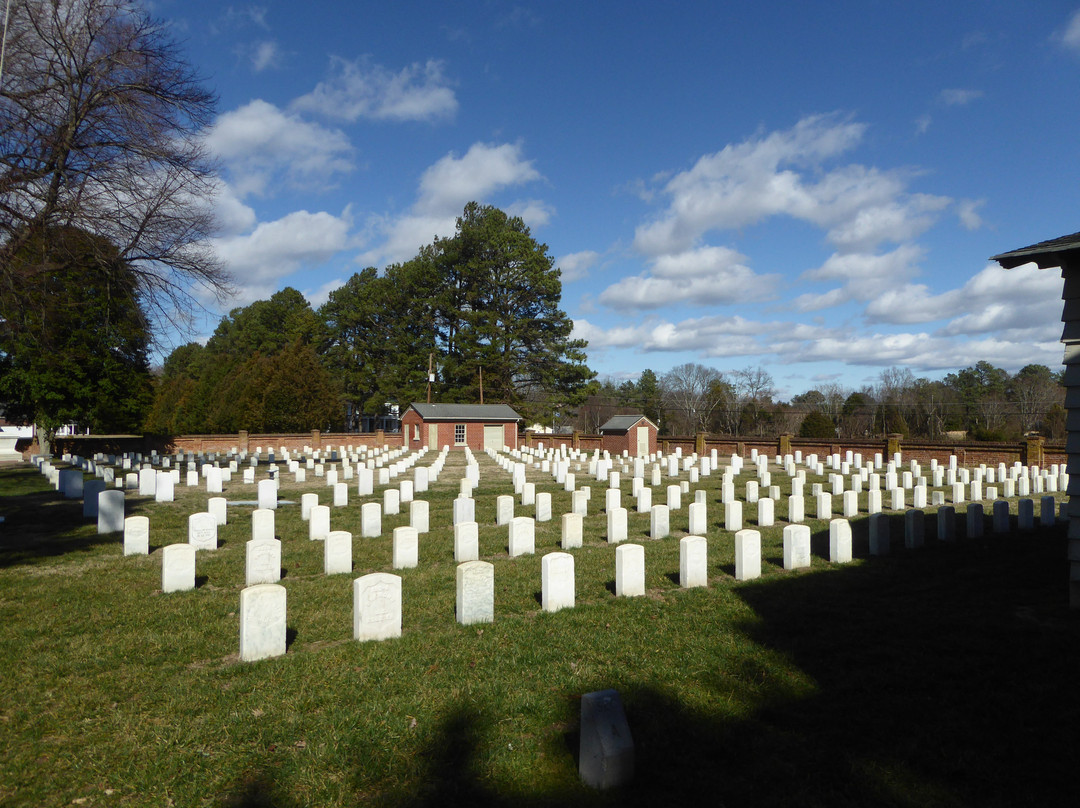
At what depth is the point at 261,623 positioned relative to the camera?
6047 millimetres

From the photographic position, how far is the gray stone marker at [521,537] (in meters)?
10.6

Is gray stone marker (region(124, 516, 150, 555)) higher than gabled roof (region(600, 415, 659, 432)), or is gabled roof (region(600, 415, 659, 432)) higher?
gabled roof (region(600, 415, 659, 432))

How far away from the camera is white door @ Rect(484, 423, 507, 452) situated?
153 ft

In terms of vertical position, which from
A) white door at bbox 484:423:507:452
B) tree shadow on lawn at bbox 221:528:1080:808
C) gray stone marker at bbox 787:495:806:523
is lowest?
tree shadow on lawn at bbox 221:528:1080:808

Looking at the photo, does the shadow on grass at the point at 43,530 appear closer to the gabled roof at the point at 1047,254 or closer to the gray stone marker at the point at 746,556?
the gray stone marker at the point at 746,556

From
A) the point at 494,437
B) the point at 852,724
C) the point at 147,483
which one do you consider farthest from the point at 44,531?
the point at 494,437

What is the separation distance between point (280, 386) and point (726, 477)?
131 feet

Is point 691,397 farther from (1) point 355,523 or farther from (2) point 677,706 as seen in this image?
(2) point 677,706

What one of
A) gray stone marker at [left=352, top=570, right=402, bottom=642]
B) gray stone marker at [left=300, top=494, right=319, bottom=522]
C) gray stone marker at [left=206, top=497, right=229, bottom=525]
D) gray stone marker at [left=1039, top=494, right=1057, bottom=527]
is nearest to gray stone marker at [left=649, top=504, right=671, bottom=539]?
gray stone marker at [left=352, top=570, right=402, bottom=642]

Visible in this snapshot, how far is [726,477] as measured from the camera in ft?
71.7

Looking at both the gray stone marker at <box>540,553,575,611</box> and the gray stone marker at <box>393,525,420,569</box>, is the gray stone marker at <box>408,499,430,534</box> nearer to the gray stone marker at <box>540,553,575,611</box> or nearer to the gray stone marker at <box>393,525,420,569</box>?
the gray stone marker at <box>393,525,420,569</box>

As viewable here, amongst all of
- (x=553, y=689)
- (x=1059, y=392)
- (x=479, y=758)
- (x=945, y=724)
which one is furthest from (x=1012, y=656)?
(x=1059, y=392)

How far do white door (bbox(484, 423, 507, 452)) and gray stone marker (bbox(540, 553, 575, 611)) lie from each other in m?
38.9

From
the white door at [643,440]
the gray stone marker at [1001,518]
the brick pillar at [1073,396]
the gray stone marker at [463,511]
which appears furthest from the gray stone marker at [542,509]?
the white door at [643,440]
